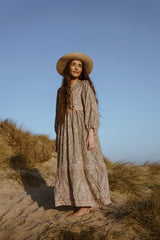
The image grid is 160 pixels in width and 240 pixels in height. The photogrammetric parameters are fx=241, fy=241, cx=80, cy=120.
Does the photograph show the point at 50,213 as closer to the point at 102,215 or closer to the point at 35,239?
the point at 102,215

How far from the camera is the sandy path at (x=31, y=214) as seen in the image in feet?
9.41

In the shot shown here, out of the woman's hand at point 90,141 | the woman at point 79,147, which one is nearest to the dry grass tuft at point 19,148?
the woman at point 79,147

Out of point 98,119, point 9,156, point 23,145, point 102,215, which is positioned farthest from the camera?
point 23,145

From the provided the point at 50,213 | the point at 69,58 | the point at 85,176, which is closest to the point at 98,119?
the point at 85,176

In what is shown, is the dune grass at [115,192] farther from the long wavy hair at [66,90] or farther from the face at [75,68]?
the face at [75,68]

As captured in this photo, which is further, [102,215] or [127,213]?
[102,215]

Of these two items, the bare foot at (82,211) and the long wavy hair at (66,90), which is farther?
the long wavy hair at (66,90)

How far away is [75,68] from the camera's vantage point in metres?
3.83

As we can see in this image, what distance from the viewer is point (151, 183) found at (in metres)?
5.88

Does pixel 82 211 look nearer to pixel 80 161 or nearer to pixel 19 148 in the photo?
pixel 80 161

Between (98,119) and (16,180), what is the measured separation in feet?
10.2

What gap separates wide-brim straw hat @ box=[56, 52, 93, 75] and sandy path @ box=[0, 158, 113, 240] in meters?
2.28

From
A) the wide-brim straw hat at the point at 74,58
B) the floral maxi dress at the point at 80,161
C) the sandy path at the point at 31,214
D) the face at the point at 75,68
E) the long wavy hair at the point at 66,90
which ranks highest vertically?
the wide-brim straw hat at the point at 74,58

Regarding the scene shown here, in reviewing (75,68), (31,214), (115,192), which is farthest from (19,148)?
(75,68)
